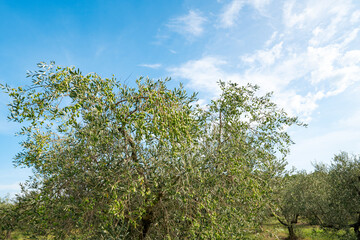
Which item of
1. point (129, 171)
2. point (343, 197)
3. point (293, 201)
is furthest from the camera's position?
point (293, 201)

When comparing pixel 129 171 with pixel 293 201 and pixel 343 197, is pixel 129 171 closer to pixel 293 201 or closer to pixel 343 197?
pixel 343 197

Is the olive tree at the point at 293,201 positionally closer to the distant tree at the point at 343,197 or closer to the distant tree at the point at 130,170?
the distant tree at the point at 343,197

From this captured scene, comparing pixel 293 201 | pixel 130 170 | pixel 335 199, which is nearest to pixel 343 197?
pixel 335 199

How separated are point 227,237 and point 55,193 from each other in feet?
22.0

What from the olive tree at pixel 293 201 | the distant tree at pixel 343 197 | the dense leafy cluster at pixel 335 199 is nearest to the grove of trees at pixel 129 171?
the dense leafy cluster at pixel 335 199

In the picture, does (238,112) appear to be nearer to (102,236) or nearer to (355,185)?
(102,236)

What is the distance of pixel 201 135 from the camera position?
37.0 feet

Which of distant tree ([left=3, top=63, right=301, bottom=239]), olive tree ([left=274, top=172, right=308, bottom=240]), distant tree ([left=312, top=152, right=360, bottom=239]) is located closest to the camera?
distant tree ([left=3, top=63, right=301, bottom=239])

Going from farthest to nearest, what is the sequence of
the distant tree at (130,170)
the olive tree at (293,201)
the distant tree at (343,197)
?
the olive tree at (293,201) < the distant tree at (343,197) < the distant tree at (130,170)

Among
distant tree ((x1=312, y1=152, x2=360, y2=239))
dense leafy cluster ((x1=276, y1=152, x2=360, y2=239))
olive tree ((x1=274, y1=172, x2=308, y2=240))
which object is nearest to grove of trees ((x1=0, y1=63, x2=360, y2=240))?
dense leafy cluster ((x1=276, y1=152, x2=360, y2=239))

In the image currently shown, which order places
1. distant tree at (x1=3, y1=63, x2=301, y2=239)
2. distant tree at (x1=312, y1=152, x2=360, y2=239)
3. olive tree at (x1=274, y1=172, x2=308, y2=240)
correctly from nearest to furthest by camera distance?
distant tree at (x1=3, y1=63, x2=301, y2=239) < distant tree at (x1=312, y1=152, x2=360, y2=239) < olive tree at (x1=274, y1=172, x2=308, y2=240)

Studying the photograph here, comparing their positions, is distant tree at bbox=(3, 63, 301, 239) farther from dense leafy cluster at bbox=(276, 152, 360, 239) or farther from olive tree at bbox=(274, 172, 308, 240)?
olive tree at bbox=(274, 172, 308, 240)

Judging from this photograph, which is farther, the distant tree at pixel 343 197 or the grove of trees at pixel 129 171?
the distant tree at pixel 343 197

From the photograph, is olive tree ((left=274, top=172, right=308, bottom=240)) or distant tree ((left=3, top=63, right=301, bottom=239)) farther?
olive tree ((left=274, top=172, right=308, bottom=240))
